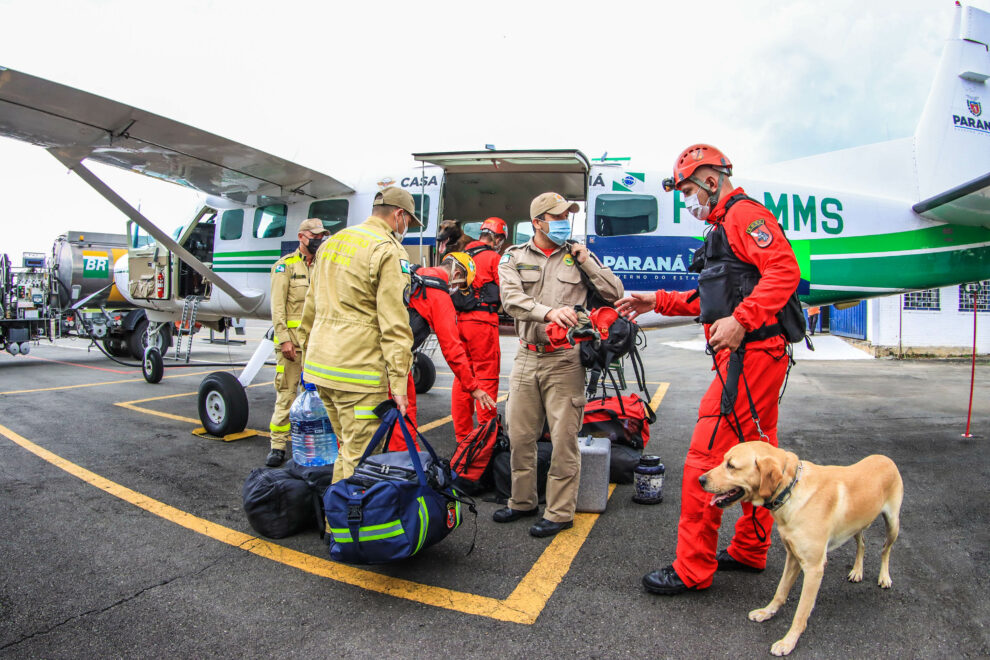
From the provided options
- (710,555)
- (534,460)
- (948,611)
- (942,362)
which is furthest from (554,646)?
(942,362)

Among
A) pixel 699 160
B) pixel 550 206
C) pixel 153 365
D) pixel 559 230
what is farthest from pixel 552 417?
pixel 153 365

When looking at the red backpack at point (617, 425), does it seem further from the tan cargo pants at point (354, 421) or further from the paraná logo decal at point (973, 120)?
the paraná logo decal at point (973, 120)

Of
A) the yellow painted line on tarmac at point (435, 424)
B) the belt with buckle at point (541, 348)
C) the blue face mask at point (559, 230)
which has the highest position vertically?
the blue face mask at point (559, 230)

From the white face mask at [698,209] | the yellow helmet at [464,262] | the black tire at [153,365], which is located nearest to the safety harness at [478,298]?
the yellow helmet at [464,262]

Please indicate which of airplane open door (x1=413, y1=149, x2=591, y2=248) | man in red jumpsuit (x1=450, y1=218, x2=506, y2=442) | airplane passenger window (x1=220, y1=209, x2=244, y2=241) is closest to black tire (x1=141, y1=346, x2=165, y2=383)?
airplane passenger window (x1=220, y1=209, x2=244, y2=241)

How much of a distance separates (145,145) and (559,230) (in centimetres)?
540

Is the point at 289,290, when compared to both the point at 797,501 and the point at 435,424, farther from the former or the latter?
Answer: the point at 797,501

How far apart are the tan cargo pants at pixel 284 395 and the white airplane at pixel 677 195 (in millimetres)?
920

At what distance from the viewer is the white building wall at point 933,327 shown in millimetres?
15328

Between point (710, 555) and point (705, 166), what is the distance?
78.0 inches

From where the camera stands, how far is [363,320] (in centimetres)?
303

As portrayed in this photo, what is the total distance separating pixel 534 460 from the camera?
376 cm

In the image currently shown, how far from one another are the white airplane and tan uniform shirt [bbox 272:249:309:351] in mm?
993

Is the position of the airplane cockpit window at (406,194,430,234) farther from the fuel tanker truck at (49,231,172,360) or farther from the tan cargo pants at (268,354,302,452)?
the fuel tanker truck at (49,231,172,360)
